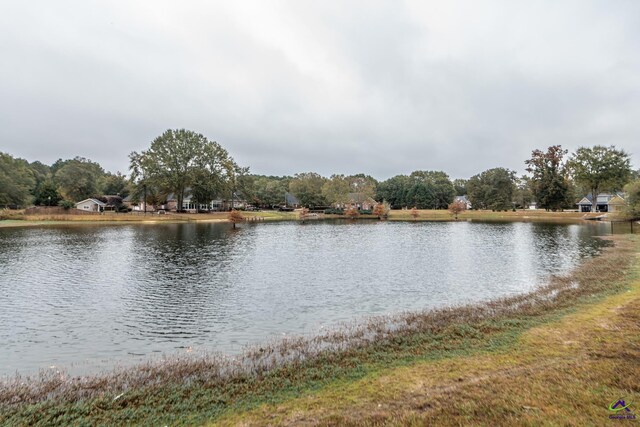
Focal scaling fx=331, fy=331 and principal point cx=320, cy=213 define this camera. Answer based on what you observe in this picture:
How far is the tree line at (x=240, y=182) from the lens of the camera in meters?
79.9

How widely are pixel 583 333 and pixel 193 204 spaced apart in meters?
101

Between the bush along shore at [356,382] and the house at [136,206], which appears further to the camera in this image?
the house at [136,206]

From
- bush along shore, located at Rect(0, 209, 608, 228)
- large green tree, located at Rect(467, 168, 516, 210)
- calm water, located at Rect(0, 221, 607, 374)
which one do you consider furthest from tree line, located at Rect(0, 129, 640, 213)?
calm water, located at Rect(0, 221, 607, 374)

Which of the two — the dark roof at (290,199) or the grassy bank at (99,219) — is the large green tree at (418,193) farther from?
the grassy bank at (99,219)

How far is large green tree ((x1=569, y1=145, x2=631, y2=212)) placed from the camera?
3356 inches

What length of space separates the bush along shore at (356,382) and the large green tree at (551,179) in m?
96.5

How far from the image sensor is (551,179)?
9156 centimetres

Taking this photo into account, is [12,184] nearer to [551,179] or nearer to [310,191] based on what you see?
[310,191]

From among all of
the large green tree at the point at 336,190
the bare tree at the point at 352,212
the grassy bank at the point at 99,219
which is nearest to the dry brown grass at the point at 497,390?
→ the grassy bank at the point at 99,219

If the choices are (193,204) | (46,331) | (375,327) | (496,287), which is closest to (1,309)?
(46,331)

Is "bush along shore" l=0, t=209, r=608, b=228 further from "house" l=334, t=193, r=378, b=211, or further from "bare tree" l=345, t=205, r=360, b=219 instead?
"house" l=334, t=193, r=378, b=211

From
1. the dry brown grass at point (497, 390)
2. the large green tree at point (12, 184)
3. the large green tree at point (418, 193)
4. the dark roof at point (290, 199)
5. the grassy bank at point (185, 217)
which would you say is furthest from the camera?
the dark roof at point (290, 199)

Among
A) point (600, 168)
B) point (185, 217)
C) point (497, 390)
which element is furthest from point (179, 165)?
point (600, 168)

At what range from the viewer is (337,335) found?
36.1ft
